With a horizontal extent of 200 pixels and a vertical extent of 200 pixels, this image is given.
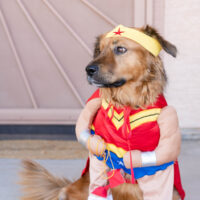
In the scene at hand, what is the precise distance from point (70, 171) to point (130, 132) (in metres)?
A: 0.94

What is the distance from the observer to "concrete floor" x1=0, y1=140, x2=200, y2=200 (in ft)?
5.26

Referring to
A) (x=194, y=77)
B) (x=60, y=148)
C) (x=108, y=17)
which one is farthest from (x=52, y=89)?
(x=194, y=77)

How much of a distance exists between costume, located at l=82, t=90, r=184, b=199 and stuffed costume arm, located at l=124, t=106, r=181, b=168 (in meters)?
0.03

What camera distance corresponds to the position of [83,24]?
256cm

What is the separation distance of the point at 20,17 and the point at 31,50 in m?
0.31

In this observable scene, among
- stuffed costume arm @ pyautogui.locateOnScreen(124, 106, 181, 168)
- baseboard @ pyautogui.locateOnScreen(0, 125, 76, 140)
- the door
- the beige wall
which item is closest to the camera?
stuffed costume arm @ pyautogui.locateOnScreen(124, 106, 181, 168)

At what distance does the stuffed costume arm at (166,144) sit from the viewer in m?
1.06

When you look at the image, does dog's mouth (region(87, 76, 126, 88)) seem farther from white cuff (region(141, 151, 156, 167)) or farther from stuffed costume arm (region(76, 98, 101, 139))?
white cuff (region(141, 151, 156, 167))

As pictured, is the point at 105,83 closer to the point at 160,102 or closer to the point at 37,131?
the point at 160,102

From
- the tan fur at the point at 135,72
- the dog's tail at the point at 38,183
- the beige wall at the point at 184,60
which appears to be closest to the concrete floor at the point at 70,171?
the dog's tail at the point at 38,183

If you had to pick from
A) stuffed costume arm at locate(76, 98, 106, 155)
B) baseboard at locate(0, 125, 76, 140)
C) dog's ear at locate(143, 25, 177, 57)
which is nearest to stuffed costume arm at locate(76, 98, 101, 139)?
stuffed costume arm at locate(76, 98, 106, 155)

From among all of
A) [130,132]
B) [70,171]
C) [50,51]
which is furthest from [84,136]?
[50,51]

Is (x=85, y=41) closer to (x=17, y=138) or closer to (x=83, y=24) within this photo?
(x=83, y=24)

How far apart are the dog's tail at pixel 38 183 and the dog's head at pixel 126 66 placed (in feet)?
2.04
